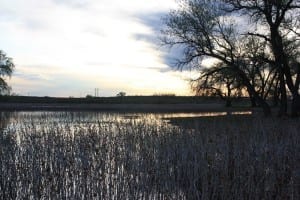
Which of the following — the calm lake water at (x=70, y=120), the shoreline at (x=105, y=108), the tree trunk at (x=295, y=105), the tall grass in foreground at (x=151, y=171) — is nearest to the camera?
the tall grass in foreground at (x=151, y=171)

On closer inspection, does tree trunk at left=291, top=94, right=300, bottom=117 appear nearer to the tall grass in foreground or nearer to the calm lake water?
the calm lake water

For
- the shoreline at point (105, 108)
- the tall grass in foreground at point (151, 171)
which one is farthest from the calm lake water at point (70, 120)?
the shoreline at point (105, 108)

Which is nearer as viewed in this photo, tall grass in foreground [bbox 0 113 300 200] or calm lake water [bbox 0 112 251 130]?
tall grass in foreground [bbox 0 113 300 200]

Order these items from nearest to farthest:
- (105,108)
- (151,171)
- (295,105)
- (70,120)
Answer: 1. (151,171)
2. (70,120)
3. (295,105)
4. (105,108)

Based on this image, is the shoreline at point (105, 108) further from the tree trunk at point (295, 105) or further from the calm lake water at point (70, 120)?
the tree trunk at point (295, 105)

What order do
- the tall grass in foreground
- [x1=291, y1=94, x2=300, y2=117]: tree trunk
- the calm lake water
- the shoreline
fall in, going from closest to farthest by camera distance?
the tall grass in foreground
the calm lake water
[x1=291, y1=94, x2=300, y2=117]: tree trunk
the shoreline

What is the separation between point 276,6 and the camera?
3169 centimetres

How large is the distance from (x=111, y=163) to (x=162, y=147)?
6.41 feet

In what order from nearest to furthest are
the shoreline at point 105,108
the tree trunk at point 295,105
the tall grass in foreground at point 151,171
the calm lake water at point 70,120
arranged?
the tall grass in foreground at point 151,171 → the calm lake water at point 70,120 → the tree trunk at point 295,105 → the shoreline at point 105,108

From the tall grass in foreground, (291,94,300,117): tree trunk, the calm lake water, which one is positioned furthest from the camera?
(291,94,300,117): tree trunk

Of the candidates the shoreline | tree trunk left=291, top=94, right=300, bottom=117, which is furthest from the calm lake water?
the shoreline

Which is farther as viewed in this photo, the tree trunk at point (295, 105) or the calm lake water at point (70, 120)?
the tree trunk at point (295, 105)

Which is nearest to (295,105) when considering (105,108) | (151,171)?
(151,171)

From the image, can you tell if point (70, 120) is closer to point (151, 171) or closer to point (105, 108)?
point (151, 171)
